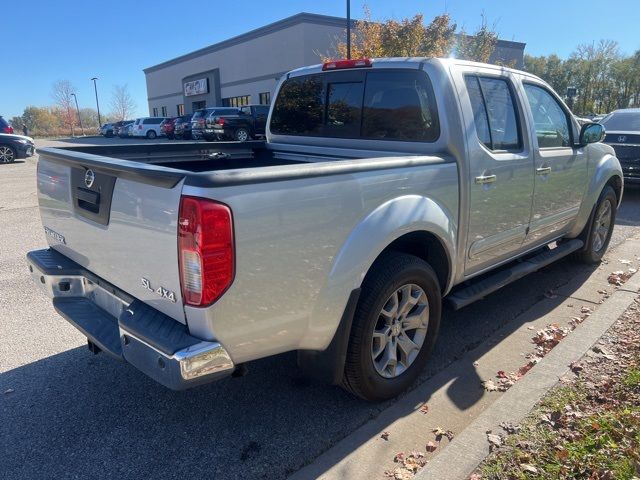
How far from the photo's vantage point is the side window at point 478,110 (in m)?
3.55

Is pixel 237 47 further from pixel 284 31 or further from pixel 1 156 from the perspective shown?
pixel 1 156

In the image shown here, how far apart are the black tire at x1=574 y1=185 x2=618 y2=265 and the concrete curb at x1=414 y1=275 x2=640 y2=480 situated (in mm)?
1211

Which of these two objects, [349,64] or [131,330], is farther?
[349,64]

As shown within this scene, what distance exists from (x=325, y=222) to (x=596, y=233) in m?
4.39

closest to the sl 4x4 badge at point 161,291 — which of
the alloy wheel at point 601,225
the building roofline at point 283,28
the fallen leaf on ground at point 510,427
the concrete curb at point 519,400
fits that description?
the concrete curb at point 519,400

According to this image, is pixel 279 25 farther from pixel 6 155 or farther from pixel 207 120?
pixel 6 155

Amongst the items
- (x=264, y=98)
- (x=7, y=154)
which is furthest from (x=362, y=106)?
(x=264, y=98)

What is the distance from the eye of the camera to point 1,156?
59.0 ft

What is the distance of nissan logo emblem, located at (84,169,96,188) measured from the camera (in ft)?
8.70

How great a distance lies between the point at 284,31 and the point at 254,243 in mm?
33996

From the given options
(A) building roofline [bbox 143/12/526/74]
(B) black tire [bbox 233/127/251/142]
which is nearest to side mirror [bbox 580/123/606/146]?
(B) black tire [bbox 233/127/251/142]

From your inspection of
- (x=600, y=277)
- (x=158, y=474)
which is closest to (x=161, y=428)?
(x=158, y=474)

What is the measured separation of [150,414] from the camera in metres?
3.01

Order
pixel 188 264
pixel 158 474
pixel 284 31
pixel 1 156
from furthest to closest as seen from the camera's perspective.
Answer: pixel 284 31 → pixel 1 156 → pixel 158 474 → pixel 188 264
